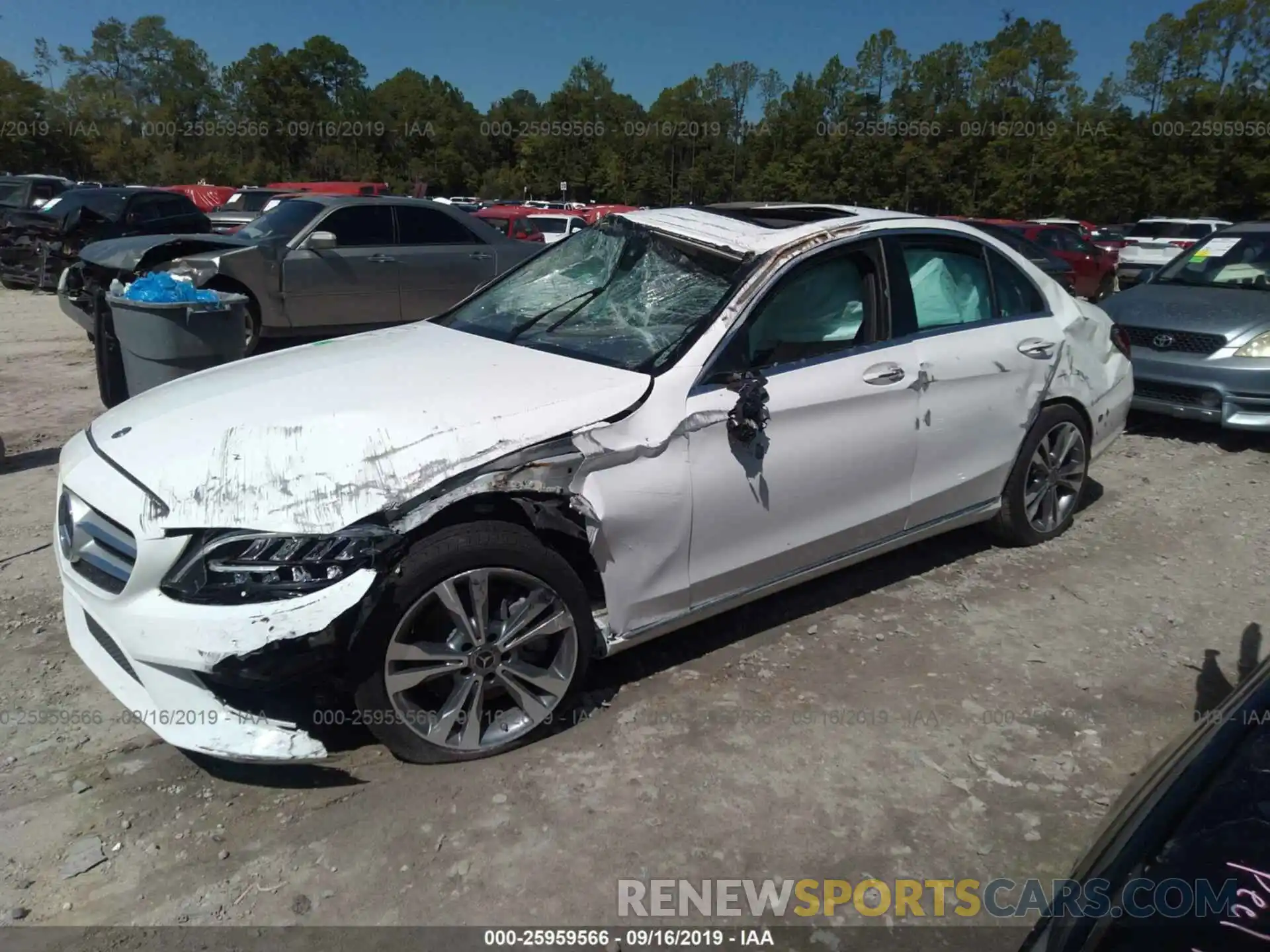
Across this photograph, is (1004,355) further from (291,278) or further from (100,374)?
(291,278)

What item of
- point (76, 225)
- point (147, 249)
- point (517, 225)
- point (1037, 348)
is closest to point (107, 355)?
point (147, 249)

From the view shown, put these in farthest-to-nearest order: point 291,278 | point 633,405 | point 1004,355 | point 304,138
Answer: point 304,138, point 291,278, point 1004,355, point 633,405

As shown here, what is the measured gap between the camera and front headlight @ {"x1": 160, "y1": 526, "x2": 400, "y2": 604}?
2.60 metres

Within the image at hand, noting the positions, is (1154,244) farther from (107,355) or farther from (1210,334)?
(107,355)

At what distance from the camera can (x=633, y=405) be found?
3.08 m

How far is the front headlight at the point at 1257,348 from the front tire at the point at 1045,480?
2712mm

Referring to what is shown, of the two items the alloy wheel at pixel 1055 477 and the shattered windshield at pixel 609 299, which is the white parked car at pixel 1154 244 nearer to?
the alloy wheel at pixel 1055 477

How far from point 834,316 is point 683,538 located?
1226 millimetres

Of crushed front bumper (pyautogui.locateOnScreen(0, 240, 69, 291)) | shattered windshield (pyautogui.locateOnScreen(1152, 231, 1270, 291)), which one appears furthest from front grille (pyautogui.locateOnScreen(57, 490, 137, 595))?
crushed front bumper (pyautogui.locateOnScreen(0, 240, 69, 291))

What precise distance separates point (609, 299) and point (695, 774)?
191 cm

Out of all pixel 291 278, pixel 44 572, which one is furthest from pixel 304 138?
pixel 44 572

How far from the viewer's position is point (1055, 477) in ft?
15.6

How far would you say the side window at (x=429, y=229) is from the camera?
9.97 m

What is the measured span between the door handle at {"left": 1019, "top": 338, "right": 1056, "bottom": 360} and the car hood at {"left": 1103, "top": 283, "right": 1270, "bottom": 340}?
3222mm
